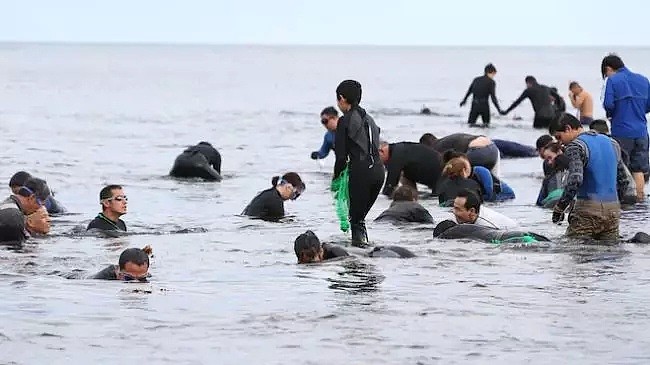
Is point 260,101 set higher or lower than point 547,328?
higher

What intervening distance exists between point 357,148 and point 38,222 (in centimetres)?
394

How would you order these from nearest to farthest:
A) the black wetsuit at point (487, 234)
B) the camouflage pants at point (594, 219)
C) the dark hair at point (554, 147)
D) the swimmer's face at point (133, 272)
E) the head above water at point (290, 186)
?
1. the swimmer's face at point (133, 272)
2. the camouflage pants at point (594, 219)
3. the black wetsuit at point (487, 234)
4. the head above water at point (290, 186)
5. the dark hair at point (554, 147)

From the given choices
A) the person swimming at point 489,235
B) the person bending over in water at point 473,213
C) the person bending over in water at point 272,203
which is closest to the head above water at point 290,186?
the person bending over in water at point 272,203

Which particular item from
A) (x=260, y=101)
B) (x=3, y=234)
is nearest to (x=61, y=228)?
(x=3, y=234)

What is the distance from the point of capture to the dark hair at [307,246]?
46.4ft

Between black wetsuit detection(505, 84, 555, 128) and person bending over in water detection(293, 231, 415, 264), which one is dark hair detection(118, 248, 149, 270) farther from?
black wetsuit detection(505, 84, 555, 128)

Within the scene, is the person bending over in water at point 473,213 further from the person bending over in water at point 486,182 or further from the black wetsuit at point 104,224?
the black wetsuit at point 104,224

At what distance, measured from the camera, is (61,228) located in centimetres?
1795

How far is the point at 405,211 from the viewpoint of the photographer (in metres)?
18.1

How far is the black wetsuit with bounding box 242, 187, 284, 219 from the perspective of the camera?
62.1 ft

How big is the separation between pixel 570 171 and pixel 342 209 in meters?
2.67

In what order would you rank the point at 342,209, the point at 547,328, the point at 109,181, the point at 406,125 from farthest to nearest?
the point at 406,125 → the point at 109,181 → the point at 342,209 → the point at 547,328

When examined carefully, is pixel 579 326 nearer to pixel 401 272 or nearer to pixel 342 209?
pixel 401 272

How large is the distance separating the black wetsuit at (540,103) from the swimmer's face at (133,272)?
23.6 metres
